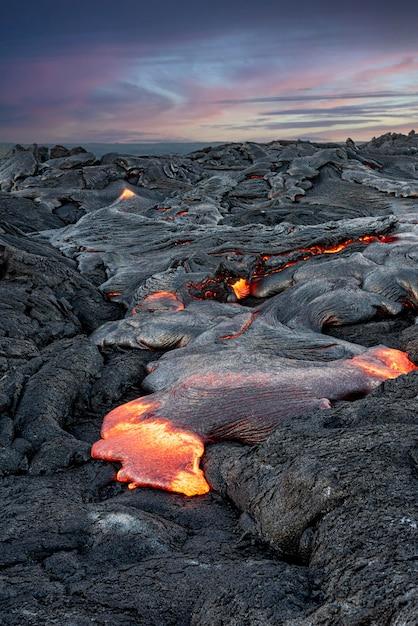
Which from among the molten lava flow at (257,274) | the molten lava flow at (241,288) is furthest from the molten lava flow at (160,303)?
the molten lava flow at (241,288)

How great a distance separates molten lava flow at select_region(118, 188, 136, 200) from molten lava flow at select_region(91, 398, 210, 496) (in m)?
18.9

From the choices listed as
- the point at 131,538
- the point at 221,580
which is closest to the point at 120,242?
the point at 131,538

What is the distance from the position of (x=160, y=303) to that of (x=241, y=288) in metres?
2.30

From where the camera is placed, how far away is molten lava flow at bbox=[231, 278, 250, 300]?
48.8 feet

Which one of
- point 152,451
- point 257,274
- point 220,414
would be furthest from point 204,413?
point 257,274

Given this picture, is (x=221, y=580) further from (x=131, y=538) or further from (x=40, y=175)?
(x=40, y=175)

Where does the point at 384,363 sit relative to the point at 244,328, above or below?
below

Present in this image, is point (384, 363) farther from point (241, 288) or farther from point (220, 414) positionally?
point (241, 288)

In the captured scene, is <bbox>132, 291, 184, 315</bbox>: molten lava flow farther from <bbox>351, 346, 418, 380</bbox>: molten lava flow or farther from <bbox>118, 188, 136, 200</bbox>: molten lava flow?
<bbox>118, 188, 136, 200</bbox>: molten lava flow

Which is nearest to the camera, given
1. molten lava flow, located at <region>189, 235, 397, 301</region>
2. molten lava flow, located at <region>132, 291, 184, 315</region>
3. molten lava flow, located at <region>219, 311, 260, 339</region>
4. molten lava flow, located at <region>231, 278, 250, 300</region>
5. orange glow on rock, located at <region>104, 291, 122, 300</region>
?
molten lava flow, located at <region>219, 311, 260, 339</region>

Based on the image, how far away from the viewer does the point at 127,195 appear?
27078 millimetres

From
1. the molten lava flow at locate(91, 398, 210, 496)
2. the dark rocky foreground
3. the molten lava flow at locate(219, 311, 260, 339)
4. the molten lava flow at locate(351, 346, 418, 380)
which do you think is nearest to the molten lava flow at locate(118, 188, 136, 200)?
the dark rocky foreground

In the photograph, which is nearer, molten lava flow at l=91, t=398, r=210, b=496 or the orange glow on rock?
molten lava flow at l=91, t=398, r=210, b=496

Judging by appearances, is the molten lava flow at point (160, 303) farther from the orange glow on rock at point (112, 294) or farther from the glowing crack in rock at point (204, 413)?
the glowing crack in rock at point (204, 413)
